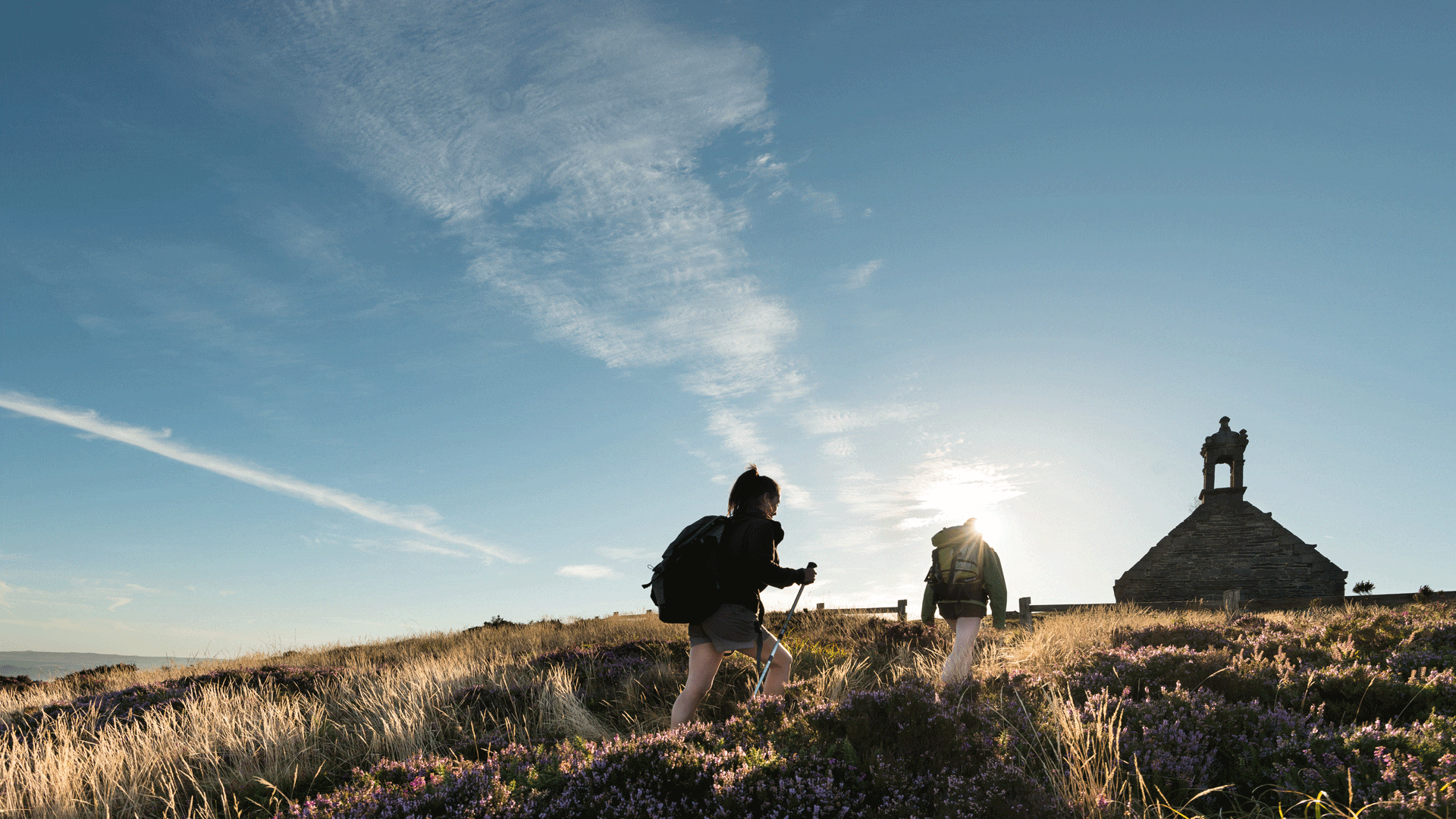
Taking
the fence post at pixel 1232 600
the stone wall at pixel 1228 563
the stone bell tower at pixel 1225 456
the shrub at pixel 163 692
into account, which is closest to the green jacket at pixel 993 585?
the shrub at pixel 163 692

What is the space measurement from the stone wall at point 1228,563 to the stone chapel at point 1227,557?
3 cm

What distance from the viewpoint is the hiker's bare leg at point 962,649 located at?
7.68 meters

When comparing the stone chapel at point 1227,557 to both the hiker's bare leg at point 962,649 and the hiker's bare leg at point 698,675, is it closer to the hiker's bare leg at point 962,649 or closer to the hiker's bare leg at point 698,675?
the hiker's bare leg at point 962,649

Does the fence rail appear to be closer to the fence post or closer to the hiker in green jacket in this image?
the fence post

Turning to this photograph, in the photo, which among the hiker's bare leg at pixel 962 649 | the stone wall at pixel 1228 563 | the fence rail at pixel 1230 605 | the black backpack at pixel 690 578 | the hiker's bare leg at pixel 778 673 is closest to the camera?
the black backpack at pixel 690 578

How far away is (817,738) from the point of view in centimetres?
464

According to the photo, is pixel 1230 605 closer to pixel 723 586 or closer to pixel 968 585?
pixel 968 585

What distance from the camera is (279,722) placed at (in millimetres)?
7691

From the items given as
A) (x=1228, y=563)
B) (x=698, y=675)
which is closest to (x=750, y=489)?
(x=698, y=675)

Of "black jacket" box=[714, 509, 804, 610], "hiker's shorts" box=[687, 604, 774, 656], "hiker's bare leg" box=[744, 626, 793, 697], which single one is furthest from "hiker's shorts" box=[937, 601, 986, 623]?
"hiker's shorts" box=[687, 604, 774, 656]

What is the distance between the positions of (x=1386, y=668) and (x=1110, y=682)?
2888mm

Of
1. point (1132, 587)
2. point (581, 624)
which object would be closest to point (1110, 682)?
point (581, 624)

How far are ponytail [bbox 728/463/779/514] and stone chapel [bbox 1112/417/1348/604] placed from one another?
98.5 feet

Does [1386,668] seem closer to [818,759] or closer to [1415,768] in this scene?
[1415,768]
